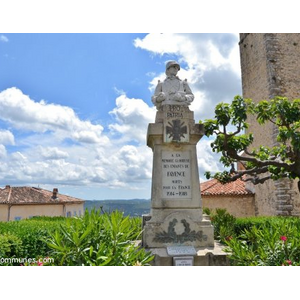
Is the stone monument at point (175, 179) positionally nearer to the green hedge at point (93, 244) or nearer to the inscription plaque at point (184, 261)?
the inscription plaque at point (184, 261)

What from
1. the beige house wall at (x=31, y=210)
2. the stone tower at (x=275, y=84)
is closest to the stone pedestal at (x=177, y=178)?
the stone tower at (x=275, y=84)

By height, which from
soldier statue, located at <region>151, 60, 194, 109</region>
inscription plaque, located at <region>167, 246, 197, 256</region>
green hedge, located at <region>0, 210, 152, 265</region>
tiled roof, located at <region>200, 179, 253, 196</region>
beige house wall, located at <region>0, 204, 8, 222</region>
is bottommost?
inscription plaque, located at <region>167, 246, 197, 256</region>

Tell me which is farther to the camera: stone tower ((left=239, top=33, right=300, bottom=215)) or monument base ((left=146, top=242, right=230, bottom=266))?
stone tower ((left=239, top=33, right=300, bottom=215))

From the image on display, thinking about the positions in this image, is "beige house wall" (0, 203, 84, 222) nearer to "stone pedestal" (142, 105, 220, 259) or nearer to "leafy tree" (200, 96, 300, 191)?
"leafy tree" (200, 96, 300, 191)

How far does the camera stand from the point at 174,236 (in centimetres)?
671

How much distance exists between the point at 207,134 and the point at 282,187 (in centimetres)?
902

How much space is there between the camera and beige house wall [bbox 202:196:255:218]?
2020 cm

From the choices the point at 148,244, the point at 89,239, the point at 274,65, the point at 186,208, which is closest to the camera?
the point at 89,239

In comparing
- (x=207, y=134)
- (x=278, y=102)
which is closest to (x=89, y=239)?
(x=207, y=134)

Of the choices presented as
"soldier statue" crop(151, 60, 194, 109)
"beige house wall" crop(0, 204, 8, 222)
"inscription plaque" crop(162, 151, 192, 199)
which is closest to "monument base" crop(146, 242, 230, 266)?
"inscription plaque" crop(162, 151, 192, 199)

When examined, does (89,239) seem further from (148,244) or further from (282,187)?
(282,187)

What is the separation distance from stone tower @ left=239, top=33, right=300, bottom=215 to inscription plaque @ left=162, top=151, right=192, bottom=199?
11583mm

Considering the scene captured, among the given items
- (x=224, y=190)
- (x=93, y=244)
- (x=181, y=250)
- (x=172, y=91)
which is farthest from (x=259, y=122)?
(x=224, y=190)

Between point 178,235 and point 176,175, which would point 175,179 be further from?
point 178,235
